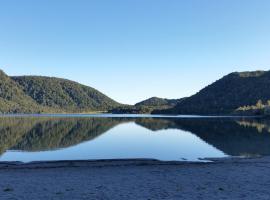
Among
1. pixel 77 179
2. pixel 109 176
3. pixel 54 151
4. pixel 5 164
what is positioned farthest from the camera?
pixel 54 151

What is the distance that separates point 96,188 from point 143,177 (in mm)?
5458

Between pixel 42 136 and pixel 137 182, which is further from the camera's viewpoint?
pixel 42 136

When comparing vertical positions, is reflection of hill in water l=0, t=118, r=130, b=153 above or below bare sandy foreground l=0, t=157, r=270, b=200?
above

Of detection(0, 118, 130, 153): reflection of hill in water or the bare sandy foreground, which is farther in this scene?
detection(0, 118, 130, 153): reflection of hill in water

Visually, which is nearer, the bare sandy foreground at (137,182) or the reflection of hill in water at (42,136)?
the bare sandy foreground at (137,182)

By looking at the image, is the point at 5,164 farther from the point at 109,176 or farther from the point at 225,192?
the point at 225,192

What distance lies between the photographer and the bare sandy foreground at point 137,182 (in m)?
20.5

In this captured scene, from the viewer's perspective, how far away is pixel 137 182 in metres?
24.9

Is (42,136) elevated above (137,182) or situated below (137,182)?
above

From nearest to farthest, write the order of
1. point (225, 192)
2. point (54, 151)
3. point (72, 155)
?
1. point (225, 192)
2. point (72, 155)
3. point (54, 151)

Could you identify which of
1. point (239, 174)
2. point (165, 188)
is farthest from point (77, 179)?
point (239, 174)

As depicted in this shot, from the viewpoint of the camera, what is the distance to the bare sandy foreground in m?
20.5

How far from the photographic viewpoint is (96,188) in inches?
882

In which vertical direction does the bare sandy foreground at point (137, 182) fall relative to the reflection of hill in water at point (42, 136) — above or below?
below
